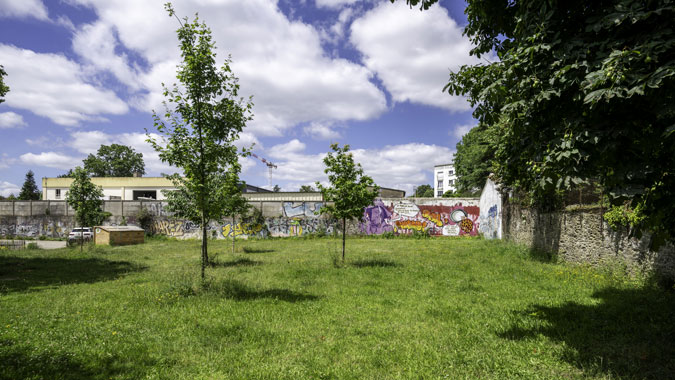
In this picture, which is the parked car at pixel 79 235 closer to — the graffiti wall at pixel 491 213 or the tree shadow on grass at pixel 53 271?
the tree shadow on grass at pixel 53 271

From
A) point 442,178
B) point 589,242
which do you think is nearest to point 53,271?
point 589,242

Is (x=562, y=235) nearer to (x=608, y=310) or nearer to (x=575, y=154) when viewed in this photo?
(x=608, y=310)

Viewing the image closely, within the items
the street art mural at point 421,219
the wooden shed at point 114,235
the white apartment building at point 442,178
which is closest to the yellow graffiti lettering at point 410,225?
the street art mural at point 421,219

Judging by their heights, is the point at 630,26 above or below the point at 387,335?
above

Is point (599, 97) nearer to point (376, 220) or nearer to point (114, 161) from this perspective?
point (376, 220)

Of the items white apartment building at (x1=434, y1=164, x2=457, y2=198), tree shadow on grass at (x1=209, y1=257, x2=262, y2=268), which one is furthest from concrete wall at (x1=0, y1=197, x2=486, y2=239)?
white apartment building at (x1=434, y1=164, x2=457, y2=198)

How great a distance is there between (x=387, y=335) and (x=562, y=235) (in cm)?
974

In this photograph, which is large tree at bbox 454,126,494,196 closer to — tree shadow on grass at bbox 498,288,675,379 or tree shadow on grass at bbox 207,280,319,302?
tree shadow on grass at bbox 498,288,675,379

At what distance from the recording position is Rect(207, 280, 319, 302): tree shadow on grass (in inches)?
329

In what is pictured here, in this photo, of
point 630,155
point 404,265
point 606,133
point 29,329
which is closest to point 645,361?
point 630,155

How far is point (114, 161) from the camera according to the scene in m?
80.1

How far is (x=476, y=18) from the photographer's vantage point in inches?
235

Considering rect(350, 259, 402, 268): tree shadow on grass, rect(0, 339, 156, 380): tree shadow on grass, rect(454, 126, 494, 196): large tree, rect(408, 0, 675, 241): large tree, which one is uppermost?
rect(454, 126, 494, 196): large tree

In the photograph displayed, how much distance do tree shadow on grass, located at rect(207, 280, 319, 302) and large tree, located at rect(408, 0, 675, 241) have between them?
5.74 meters
